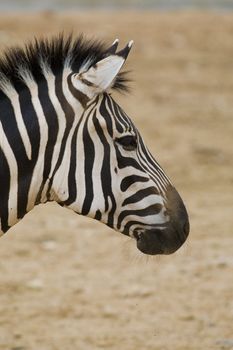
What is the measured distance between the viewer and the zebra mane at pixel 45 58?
15.1ft

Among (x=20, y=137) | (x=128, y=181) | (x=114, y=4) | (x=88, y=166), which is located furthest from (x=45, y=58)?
(x=114, y=4)

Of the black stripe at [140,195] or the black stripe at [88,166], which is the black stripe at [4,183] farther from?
the black stripe at [140,195]

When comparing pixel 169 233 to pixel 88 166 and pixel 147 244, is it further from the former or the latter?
pixel 88 166

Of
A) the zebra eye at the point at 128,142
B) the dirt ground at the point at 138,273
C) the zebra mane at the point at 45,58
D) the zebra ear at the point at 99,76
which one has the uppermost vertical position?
the zebra mane at the point at 45,58

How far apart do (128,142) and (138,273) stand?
3.45m

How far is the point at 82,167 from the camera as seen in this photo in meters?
4.61

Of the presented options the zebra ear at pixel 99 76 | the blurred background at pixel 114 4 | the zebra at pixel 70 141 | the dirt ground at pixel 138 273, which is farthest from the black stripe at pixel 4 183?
the blurred background at pixel 114 4

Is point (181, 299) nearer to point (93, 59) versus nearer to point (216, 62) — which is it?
point (93, 59)

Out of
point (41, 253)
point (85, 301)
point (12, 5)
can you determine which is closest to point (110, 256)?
point (41, 253)

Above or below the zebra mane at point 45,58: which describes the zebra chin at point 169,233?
below

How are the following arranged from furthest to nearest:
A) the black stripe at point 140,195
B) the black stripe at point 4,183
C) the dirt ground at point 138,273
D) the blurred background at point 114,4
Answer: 1. the blurred background at point 114,4
2. the dirt ground at point 138,273
3. the black stripe at point 140,195
4. the black stripe at point 4,183

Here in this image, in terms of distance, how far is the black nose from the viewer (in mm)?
4730

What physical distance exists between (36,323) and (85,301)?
0.53 metres

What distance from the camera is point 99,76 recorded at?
451cm
